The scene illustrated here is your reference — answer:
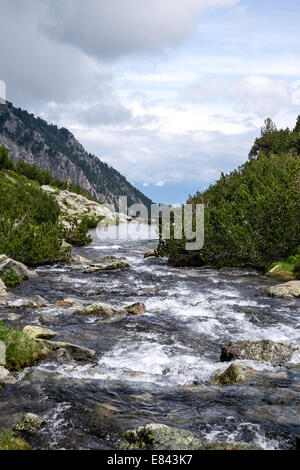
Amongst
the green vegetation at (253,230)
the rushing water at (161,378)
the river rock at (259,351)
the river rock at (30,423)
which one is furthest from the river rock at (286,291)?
the river rock at (30,423)

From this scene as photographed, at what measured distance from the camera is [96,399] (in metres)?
6.84

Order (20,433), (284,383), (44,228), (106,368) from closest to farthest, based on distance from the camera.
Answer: (20,433) < (284,383) < (106,368) < (44,228)

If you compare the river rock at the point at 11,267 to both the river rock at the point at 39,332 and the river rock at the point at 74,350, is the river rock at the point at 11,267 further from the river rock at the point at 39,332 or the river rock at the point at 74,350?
the river rock at the point at 74,350

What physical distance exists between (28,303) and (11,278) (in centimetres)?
417

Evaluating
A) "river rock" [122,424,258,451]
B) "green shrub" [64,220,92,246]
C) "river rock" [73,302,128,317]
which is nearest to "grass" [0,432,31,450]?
"river rock" [122,424,258,451]

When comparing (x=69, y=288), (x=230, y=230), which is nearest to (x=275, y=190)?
(x=230, y=230)

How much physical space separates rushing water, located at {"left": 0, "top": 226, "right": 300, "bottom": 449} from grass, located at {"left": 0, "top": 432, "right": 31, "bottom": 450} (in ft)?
0.59

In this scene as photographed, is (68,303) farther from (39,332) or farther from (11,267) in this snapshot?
(11,267)

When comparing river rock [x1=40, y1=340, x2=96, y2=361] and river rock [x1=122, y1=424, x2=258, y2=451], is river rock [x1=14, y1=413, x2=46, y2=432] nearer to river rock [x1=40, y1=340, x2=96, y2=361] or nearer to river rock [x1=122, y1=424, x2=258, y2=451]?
river rock [x1=122, y1=424, x2=258, y2=451]

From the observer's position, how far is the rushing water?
233 inches

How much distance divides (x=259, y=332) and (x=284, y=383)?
381cm

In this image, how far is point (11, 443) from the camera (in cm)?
508
